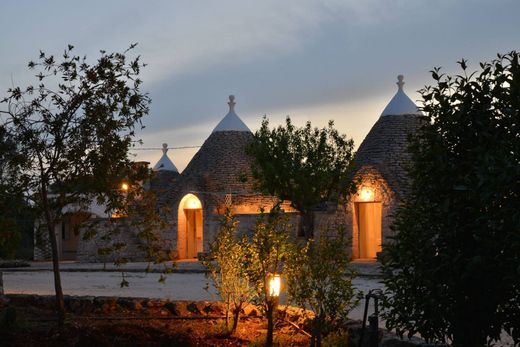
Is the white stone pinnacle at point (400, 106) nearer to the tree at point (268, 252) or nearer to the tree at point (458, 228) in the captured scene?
the tree at point (268, 252)

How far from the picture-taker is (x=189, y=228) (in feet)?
115

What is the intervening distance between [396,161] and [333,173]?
8.18ft

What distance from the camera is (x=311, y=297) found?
788cm

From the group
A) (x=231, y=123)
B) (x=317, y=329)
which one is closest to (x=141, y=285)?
(x=317, y=329)

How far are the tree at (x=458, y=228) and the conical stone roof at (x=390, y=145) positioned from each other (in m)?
21.7

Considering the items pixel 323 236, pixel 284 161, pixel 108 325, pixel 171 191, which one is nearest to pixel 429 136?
pixel 323 236

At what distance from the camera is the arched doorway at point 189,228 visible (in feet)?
111

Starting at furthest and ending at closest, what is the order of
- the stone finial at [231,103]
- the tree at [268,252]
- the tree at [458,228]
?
the stone finial at [231,103] → the tree at [268,252] → the tree at [458,228]

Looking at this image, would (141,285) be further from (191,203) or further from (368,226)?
(191,203)

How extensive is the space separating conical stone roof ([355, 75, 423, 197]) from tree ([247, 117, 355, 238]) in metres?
1.01

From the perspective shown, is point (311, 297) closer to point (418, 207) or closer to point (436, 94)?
point (418, 207)

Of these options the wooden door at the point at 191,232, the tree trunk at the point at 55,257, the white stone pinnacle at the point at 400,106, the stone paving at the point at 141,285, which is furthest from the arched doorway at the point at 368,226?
the tree trunk at the point at 55,257

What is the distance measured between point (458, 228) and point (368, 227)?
Answer: 2405cm

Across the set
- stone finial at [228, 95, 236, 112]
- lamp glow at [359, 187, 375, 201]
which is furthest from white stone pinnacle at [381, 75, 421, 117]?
stone finial at [228, 95, 236, 112]
